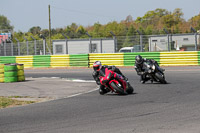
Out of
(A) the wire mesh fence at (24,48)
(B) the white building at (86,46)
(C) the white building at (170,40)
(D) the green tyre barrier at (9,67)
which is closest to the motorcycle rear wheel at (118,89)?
(D) the green tyre barrier at (9,67)

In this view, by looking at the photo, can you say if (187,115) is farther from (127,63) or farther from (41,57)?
(41,57)

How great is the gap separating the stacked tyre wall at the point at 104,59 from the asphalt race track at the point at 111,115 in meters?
13.9

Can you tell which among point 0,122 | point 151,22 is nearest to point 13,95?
point 0,122

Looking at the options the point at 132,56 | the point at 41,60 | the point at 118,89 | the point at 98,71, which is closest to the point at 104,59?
the point at 132,56

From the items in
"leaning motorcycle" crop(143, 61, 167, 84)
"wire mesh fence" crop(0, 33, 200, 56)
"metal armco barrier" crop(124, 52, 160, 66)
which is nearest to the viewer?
"leaning motorcycle" crop(143, 61, 167, 84)

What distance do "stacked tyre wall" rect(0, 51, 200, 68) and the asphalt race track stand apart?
1389 cm

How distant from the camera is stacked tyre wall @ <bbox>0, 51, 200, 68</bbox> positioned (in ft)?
80.9

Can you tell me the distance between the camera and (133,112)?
8.00 meters

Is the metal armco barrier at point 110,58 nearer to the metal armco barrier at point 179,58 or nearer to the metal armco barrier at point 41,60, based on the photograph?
the metal armco barrier at point 179,58

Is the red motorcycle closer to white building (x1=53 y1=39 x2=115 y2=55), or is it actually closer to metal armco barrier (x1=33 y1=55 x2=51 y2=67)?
white building (x1=53 y1=39 x2=115 y2=55)

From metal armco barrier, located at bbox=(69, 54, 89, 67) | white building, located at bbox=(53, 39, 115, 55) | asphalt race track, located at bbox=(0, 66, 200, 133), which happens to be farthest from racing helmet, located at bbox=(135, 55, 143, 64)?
metal armco barrier, located at bbox=(69, 54, 89, 67)

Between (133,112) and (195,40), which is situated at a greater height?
(195,40)

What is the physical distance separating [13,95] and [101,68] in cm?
319

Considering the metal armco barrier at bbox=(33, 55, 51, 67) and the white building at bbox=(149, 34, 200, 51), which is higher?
the white building at bbox=(149, 34, 200, 51)
